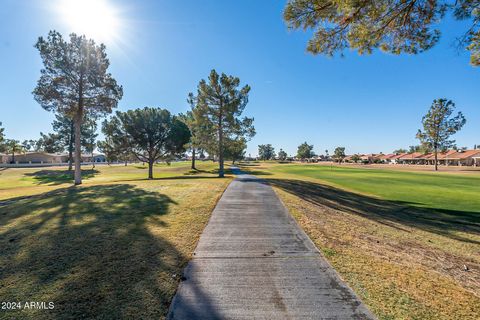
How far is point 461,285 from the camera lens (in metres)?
4.16

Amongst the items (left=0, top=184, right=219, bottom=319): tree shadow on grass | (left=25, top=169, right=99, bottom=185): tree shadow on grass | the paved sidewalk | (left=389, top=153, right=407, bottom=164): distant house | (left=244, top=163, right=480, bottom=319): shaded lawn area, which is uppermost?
(left=389, top=153, right=407, bottom=164): distant house

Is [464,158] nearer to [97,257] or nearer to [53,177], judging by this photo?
[97,257]

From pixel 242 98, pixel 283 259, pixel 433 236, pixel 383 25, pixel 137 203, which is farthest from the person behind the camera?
pixel 242 98

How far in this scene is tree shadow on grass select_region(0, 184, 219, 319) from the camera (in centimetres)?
318

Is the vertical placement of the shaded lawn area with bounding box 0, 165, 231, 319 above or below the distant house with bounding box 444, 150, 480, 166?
below

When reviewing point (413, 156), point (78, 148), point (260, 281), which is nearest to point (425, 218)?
point (260, 281)

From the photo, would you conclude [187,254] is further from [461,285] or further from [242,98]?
[242,98]

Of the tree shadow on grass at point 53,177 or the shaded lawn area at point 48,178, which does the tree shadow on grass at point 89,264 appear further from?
the tree shadow on grass at point 53,177

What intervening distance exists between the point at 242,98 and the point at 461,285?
76.8ft

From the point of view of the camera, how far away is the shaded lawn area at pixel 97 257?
322cm

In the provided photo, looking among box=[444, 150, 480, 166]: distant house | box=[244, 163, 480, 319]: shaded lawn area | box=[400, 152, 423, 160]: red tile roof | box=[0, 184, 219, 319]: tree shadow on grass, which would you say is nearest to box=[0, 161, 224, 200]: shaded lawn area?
box=[0, 184, 219, 319]: tree shadow on grass

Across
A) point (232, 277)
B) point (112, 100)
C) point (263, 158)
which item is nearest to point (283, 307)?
point (232, 277)

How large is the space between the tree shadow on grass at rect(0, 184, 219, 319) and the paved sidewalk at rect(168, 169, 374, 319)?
46 cm

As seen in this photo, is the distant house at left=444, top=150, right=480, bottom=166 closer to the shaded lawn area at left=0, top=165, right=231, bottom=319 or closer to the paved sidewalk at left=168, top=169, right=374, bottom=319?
the paved sidewalk at left=168, top=169, right=374, bottom=319
